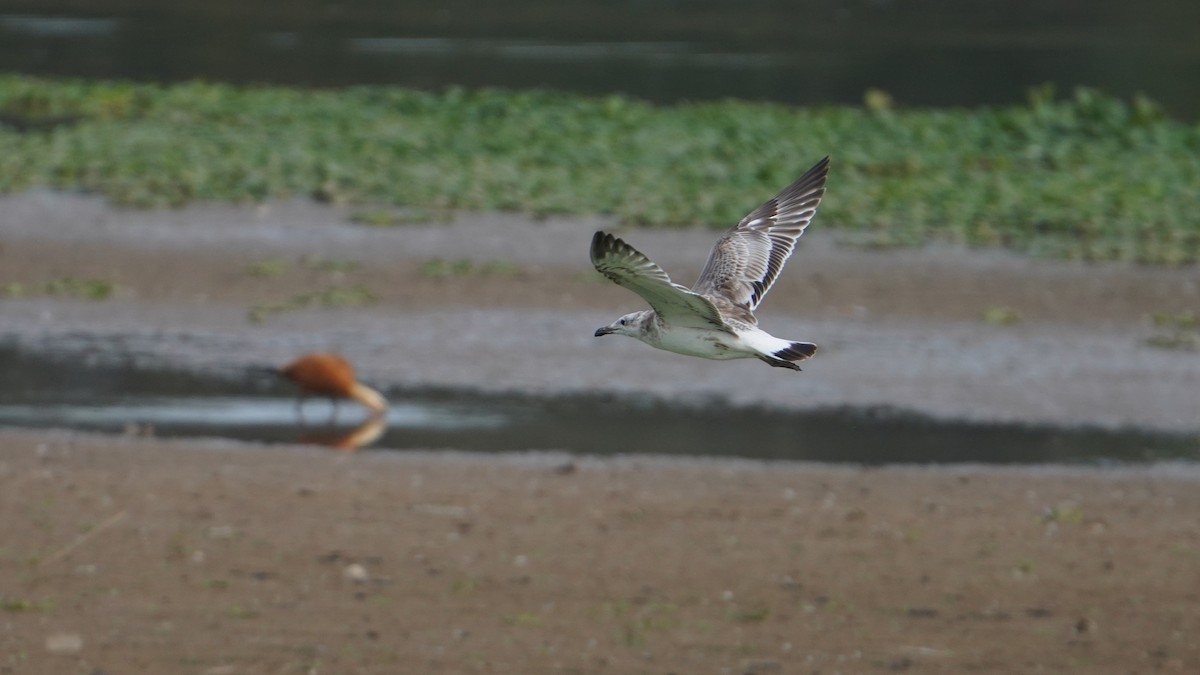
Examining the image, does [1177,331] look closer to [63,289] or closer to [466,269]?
[466,269]

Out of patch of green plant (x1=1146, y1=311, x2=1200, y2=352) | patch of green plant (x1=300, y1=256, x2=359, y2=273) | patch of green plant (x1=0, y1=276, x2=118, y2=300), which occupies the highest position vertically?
patch of green plant (x1=1146, y1=311, x2=1200, y2=352)

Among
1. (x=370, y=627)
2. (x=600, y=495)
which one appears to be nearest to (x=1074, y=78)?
(x=600, y=495)

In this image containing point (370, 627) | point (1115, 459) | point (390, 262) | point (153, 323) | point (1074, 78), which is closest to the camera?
point (370, 627)

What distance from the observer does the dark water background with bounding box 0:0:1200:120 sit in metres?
26.1

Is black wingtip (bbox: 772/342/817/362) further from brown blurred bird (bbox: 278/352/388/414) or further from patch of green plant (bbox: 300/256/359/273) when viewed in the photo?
patch of green plant (bbox: 300/256/359/273)

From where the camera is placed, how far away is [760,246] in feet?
22.3

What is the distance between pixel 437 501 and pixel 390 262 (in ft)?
19.2

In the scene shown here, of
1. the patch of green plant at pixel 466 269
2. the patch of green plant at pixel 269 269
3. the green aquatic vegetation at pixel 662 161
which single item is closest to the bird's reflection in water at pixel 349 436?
the patch of green plant at pixel 466 269

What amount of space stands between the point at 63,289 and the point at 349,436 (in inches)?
175

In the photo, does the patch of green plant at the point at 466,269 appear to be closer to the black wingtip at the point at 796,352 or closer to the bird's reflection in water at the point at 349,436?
the bird's reflection in water at the point at 349,436

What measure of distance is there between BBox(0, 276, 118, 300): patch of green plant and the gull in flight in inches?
341

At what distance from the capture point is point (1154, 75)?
27.6m

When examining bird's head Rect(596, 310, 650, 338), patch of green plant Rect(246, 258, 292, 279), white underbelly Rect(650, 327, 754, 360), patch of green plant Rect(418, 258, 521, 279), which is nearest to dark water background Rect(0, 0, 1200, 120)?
patch of green plant Rect(418, 258, 521, 279)

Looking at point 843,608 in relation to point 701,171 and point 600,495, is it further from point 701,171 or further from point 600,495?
point 701,171
